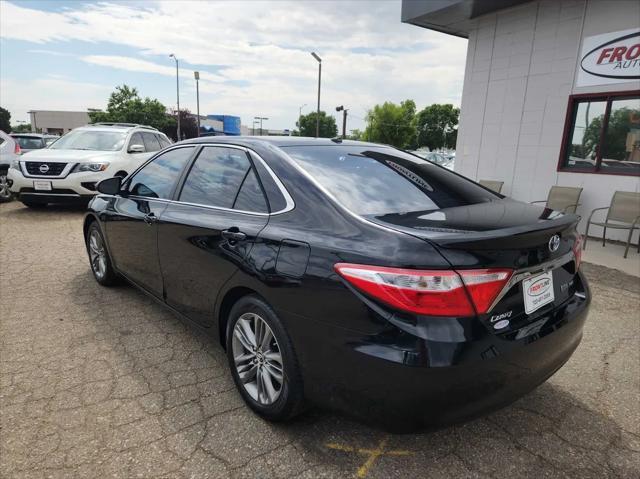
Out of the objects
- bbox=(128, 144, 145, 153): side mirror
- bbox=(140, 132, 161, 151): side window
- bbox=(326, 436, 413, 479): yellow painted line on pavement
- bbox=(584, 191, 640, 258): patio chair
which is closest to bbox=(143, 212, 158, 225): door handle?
bbox=(326, 436, 413, 479): yellow painted line on pavement

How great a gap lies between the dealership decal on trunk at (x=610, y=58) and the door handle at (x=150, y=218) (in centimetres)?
749

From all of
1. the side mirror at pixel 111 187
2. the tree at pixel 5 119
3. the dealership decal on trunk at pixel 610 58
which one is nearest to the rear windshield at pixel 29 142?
the side mirror at pixel 111 187

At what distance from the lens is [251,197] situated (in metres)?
2.43

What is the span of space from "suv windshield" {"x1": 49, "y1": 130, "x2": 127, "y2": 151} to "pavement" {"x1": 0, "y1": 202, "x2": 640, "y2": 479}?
6.20 meters

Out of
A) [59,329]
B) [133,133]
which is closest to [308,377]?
[59,329]

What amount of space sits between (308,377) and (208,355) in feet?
4.27

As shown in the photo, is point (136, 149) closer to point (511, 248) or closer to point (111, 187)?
point (111, 187)

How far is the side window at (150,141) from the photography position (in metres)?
9.59

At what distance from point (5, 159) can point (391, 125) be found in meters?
51.7

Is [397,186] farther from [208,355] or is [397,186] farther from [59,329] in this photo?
[59,329]

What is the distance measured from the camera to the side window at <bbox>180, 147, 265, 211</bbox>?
258 centimetres

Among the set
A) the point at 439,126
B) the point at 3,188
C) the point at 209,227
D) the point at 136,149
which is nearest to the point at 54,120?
the point at 439,126

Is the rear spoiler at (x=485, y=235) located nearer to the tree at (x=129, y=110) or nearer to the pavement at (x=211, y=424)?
the pavement at (x=211, y=424)

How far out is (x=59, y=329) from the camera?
3385mm
